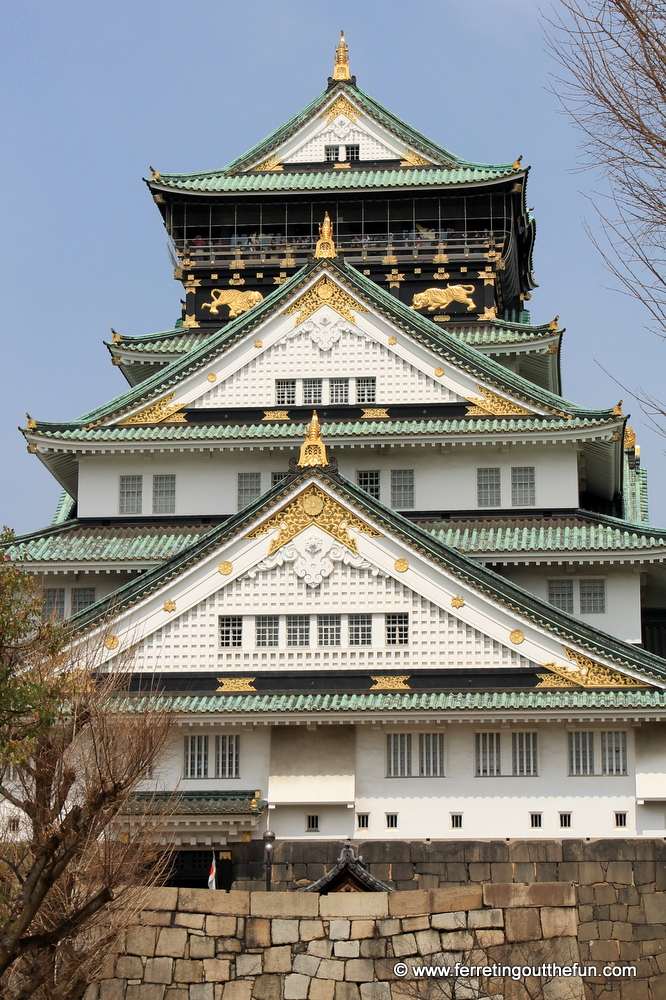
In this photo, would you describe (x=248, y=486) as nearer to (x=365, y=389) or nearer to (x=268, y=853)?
(x=365, y=389)

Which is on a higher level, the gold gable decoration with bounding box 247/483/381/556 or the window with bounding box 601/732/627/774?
the gold gable decoration with bounding box 247/483/381/556

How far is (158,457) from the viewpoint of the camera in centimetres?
4297

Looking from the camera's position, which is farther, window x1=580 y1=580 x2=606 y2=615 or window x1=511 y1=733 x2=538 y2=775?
window x1=580 y1=580 x2=606 y2=615

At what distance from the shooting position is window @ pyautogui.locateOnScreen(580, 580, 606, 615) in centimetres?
4025

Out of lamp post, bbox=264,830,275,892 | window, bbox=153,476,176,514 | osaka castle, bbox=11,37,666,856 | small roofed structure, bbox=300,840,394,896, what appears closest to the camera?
small roofed structure, bbox=300,840,394,896

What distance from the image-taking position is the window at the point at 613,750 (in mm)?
36219

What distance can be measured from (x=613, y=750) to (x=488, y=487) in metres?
8.66

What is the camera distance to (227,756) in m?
36.7

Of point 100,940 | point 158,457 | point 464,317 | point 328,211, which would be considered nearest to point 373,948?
point 100,940

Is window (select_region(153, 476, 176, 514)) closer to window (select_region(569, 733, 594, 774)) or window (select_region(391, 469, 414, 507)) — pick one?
window (select_region(391, 469, 414, 507))

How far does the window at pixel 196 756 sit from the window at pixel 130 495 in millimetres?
8240

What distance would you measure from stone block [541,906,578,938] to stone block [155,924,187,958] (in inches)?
212

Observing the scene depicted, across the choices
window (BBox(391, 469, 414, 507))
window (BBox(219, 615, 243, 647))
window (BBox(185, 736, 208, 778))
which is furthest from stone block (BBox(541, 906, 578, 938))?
window (BBox(391, 469, 414, 507))

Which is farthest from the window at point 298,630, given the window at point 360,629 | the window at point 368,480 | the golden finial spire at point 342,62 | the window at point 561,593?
the golden finial spire at point 342,62
